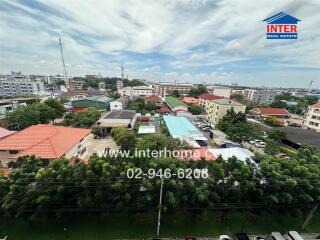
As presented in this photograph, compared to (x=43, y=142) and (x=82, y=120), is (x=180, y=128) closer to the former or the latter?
(x=82, y=120)

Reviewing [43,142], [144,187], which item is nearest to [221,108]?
[144,187]

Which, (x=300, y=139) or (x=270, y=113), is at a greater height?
(x=270, y=113)

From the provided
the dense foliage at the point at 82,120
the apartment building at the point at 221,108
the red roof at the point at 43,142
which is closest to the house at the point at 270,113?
the apartment building at the point at 221,108

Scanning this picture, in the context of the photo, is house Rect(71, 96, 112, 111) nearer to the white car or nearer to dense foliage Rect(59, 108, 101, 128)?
dense foliage Rect(59, 108, 101, 128)

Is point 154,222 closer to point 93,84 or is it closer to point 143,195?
point 143,195

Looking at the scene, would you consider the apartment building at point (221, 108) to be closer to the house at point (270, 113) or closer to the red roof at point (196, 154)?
the house at point (270, 113)

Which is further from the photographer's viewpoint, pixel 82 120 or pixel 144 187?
pixel 82 120

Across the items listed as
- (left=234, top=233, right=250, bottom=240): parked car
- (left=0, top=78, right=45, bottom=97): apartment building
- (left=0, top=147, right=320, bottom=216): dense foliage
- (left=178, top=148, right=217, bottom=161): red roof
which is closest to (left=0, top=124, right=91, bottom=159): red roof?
(left=0, top=147, right=320, bottom=216): dense foliage
